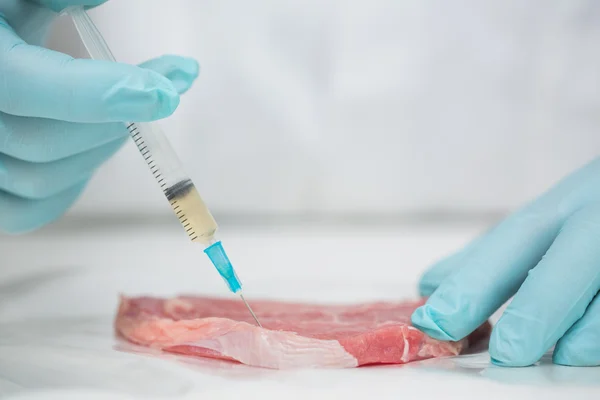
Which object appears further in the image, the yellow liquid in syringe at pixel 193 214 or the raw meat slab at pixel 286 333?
the yellow liquid in syringe at pixel 193 214

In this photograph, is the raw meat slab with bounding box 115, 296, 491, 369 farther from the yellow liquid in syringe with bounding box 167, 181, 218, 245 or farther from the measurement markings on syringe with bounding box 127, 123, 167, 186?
the measurement markings on syringe with bounding box 127, 123, 167, 186

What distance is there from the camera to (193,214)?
3.97ft

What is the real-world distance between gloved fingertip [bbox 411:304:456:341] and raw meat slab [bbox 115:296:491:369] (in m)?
0.01

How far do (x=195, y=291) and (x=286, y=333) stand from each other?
79 cm

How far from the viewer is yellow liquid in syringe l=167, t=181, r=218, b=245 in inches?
47.5

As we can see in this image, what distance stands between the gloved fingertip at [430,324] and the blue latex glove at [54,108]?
0.62 m

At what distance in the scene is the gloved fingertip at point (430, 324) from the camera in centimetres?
115

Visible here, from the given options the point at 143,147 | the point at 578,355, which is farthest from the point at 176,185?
the point at 578,355

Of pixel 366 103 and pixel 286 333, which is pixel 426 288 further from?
pixel 366 103

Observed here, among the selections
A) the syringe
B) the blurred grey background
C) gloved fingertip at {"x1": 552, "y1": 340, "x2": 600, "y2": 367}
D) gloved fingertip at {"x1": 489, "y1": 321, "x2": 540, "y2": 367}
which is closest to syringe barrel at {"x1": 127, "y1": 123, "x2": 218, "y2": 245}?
the syringe

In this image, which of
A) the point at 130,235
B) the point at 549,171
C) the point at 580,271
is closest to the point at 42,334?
the point at 580,271

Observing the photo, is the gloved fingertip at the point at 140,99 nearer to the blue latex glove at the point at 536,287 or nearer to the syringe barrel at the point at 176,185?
the syringe barrel at the point at 176,185

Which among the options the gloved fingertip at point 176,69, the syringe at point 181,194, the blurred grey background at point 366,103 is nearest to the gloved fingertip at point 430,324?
the syringe at point 181,194

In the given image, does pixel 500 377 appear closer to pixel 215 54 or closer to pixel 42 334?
pixel 42 334
